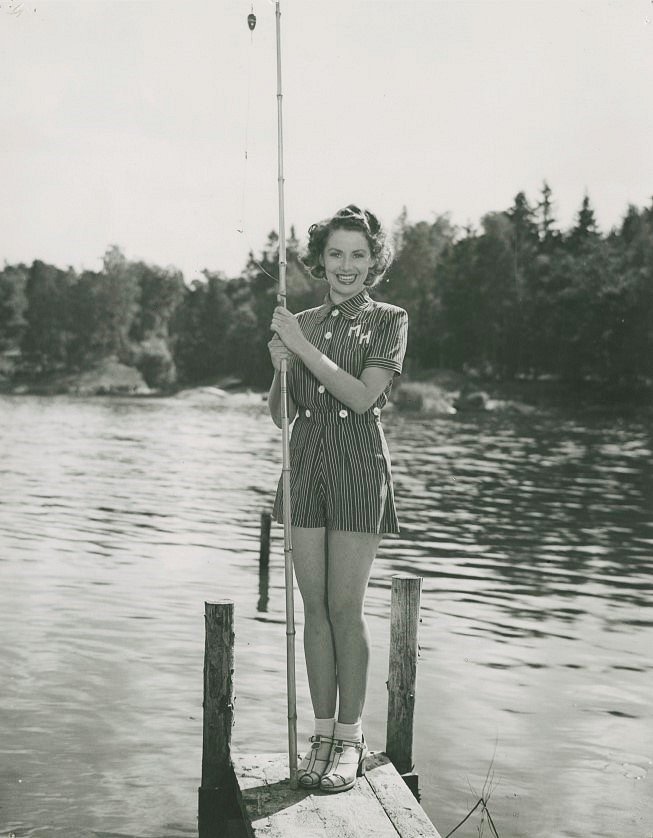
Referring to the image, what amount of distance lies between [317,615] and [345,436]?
0.73m

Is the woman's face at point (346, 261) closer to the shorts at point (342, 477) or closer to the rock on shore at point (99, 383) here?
the shorts at point (342, 477)

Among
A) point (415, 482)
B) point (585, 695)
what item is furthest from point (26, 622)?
point (415, 482)

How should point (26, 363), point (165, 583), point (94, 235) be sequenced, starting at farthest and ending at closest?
point (94, 235) < point (26, 363) < point (165, 583)

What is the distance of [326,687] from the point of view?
174 inches

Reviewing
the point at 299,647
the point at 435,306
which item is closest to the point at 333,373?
the point at 299,647

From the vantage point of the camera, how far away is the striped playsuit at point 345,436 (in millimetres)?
4289

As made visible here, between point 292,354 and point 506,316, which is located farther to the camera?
point 506,316

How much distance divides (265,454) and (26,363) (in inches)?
1704

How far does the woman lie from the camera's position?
4.28 m

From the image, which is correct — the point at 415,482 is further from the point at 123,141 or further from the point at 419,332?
the point at 419,332

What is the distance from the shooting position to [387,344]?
4297mm

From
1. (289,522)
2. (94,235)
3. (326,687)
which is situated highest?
(94,235)

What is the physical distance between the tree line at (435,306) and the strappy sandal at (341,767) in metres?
51.6

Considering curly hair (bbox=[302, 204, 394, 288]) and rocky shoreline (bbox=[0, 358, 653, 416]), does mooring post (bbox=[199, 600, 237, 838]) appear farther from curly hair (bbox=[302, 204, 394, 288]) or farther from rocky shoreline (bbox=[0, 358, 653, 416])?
rocky shoreline (bbox=[0, 358, 653, 416])
